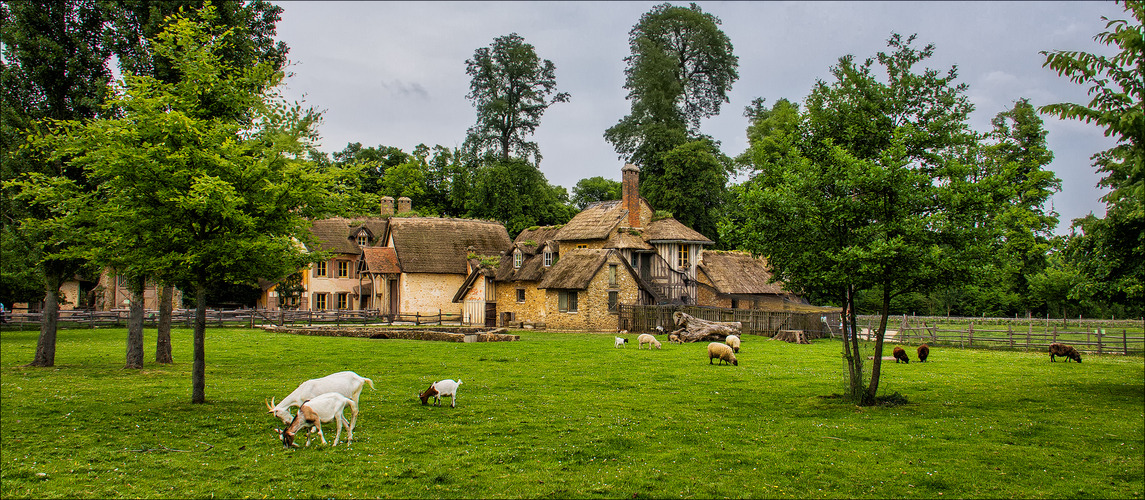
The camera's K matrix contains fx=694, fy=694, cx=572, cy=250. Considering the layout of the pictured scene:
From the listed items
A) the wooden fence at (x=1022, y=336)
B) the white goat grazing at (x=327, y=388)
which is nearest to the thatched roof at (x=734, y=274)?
the wooden fence at (x=1022, y=336)

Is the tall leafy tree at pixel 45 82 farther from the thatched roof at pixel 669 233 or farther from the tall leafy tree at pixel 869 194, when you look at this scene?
the thatched roof at pixel 669 233

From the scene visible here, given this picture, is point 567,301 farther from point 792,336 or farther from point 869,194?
point 869,194

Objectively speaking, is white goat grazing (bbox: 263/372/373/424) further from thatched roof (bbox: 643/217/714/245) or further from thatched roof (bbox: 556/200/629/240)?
thatched roof (bbox: 643/217/714/245)

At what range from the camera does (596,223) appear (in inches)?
1747

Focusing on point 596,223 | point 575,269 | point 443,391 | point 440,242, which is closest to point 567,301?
point 575,269

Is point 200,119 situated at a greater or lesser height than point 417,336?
greater

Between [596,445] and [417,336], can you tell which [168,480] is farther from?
[417,336]

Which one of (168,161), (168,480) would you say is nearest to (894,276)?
(168,480)

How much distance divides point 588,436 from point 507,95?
2134 inches

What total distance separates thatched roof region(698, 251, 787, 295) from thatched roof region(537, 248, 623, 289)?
8372 mm

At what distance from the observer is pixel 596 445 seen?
33.2 ft

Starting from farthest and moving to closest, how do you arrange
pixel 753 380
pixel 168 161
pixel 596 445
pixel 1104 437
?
pixel 753 380 → pixel 168 161 → pixel 1104 437 → pixel 596 445

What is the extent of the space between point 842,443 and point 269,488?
310 inches

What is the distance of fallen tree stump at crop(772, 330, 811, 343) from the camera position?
30.9m
